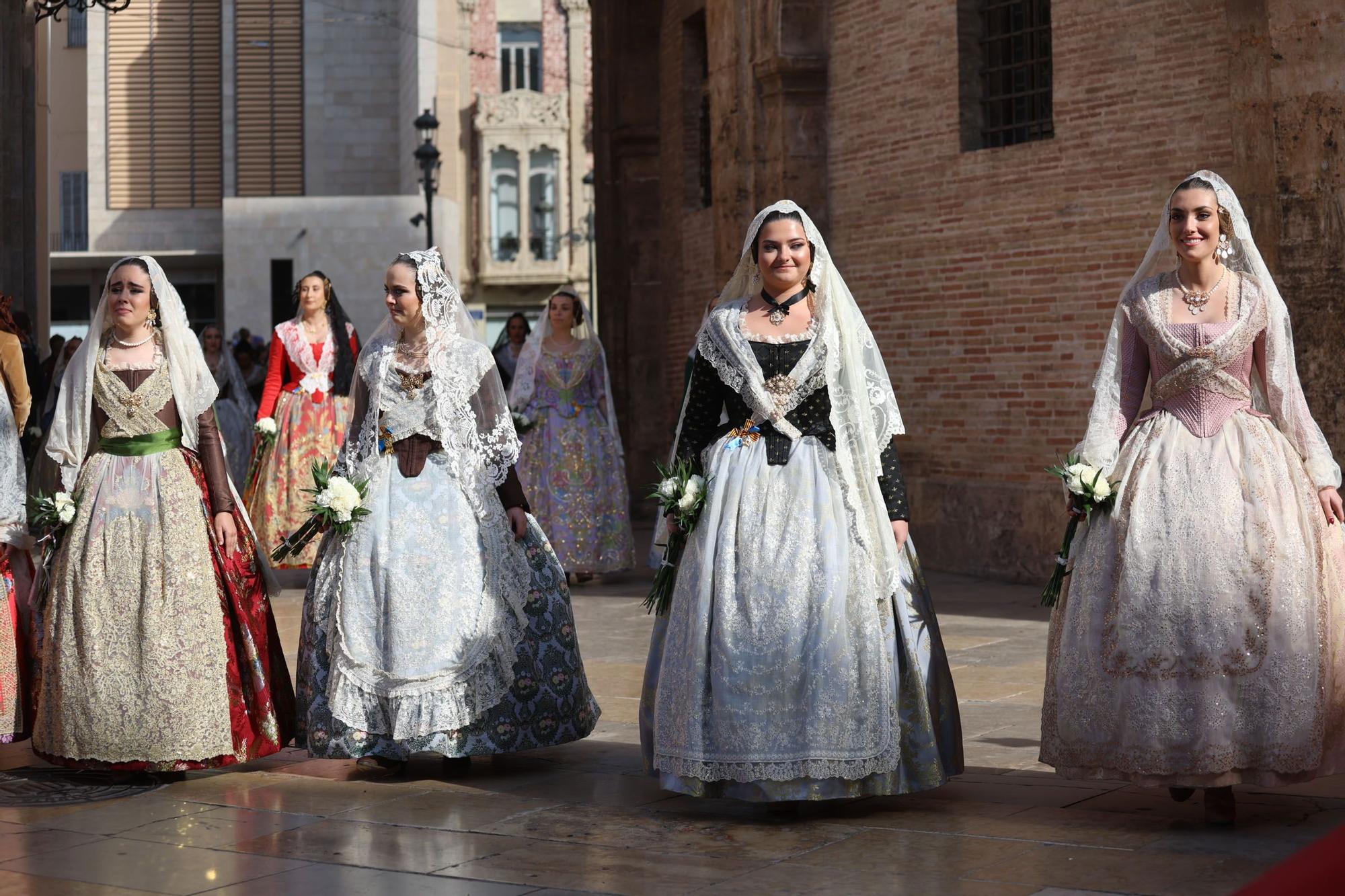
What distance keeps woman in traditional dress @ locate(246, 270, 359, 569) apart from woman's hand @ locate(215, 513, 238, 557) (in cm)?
558

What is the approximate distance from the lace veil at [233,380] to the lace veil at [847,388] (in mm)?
9935

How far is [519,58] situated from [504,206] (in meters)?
3.79

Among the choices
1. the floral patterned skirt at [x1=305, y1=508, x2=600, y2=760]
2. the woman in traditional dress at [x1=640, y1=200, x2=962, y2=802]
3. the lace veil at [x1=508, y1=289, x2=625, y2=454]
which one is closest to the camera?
the woman in traditional dress at [x1=640, y1=200, x2=962, y2=802]

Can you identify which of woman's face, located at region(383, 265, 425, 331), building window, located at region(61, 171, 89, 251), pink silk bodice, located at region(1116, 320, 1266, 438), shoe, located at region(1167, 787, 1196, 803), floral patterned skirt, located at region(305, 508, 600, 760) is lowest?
shoe, located at region(1167, 787, 1196, 803)

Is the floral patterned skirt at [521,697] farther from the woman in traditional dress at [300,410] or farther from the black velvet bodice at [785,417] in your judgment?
the woman in traditional dress at [300,410]

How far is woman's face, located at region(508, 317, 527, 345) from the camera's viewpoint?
49.0 ft

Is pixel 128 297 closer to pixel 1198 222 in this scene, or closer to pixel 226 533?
pixel 226 533

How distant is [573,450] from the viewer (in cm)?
1307

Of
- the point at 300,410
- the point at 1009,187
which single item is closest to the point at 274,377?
the point at 300,410

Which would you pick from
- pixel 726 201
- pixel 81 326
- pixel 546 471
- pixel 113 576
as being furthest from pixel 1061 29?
pixel 81 326

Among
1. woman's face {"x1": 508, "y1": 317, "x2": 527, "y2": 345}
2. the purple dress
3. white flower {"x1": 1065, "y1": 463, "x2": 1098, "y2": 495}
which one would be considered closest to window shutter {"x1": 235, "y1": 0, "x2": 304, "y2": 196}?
woman's face {"x1": 508, "y1": 317, "x2": 527, "y2": 345}

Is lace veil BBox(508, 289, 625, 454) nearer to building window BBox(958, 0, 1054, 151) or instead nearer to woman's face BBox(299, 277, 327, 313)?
woman's face BBox(299, 277, 327, 313)

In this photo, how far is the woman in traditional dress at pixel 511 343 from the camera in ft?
49.0

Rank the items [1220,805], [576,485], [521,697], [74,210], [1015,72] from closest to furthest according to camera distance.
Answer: [1220,805], [521,697], [1015,72], [576,485], [74,210]
